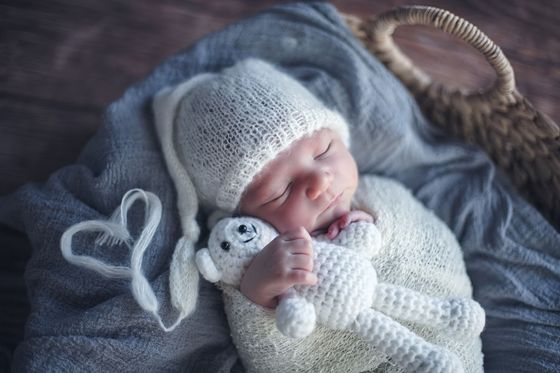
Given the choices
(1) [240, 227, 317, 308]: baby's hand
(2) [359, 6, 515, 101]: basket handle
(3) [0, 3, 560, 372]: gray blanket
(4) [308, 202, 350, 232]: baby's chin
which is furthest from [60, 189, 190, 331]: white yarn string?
(2) [359, 6, 515, 101]: basket handle

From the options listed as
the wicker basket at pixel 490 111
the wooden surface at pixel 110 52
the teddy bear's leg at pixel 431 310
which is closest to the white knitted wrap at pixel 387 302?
the teddy bear's leg at pixel 431 310

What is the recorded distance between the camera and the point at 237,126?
0.98m

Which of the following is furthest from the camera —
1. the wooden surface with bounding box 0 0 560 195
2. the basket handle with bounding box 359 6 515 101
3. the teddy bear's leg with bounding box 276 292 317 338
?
the wooden surface with bounding box 0 0 560 195

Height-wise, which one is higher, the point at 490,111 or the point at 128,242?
the point at 490,111

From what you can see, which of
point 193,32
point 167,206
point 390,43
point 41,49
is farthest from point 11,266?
point 390,43

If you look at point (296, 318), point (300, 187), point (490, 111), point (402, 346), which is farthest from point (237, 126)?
point (490, 111)

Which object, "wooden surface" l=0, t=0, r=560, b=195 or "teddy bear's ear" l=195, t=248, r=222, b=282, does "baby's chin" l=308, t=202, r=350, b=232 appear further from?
"wooden surface" l=0, t=0, r=560, b=195

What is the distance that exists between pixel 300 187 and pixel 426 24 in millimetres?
469

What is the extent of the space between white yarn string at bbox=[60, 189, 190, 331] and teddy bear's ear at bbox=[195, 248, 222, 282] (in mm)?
76

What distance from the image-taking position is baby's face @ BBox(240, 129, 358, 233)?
3.16 ft

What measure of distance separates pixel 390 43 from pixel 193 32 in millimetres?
575

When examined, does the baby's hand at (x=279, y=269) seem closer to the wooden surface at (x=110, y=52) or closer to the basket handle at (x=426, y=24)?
the basket handle at (x=426, y=24)

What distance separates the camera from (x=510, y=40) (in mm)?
1600

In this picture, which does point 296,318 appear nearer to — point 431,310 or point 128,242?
point 431,310
